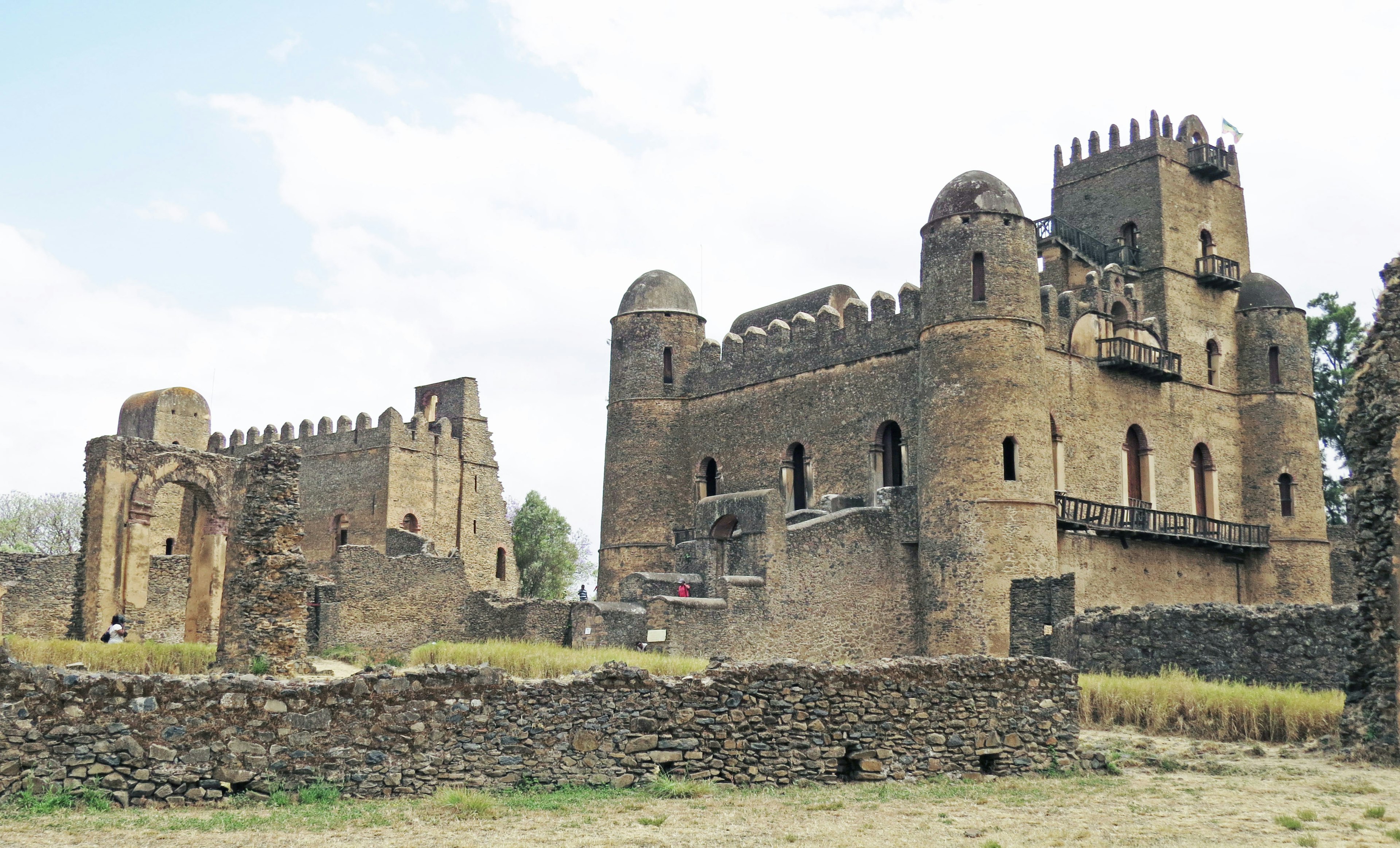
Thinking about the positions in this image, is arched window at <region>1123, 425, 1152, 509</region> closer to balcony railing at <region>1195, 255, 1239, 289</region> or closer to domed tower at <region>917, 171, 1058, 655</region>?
domed tower at <region>917, 171, 1058, 655</region>

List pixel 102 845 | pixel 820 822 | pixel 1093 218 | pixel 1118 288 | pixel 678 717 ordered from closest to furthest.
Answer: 1. pixel 102 845
2. pixel 820 822
3. pixel 678 717
4. pixel 1118 288
5. pixel 1093 218

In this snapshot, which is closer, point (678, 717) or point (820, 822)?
point (820, 822)

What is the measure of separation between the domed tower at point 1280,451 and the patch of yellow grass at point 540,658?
1560cm

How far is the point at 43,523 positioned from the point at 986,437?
154 feet

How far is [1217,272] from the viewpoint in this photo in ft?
108

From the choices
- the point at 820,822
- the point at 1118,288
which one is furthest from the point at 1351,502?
the point at 1118,288

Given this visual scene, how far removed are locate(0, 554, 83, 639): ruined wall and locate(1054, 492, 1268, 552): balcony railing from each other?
19213 mm

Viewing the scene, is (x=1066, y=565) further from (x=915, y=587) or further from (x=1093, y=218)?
(x=1093, y=218)

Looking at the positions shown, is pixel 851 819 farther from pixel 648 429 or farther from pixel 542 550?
pixel 542 550

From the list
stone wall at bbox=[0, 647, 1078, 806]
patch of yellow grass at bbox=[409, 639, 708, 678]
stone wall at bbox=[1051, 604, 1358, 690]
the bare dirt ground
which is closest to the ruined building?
patch of yellow grass at bbox=[409, 639, 708, 678]

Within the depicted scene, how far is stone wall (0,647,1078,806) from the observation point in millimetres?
10492

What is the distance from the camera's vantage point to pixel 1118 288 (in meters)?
30.8

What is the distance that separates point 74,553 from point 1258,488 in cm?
2552

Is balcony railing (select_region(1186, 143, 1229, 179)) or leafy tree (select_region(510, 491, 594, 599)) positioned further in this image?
leafy tree (select_region(510, 491, 594, 599))
